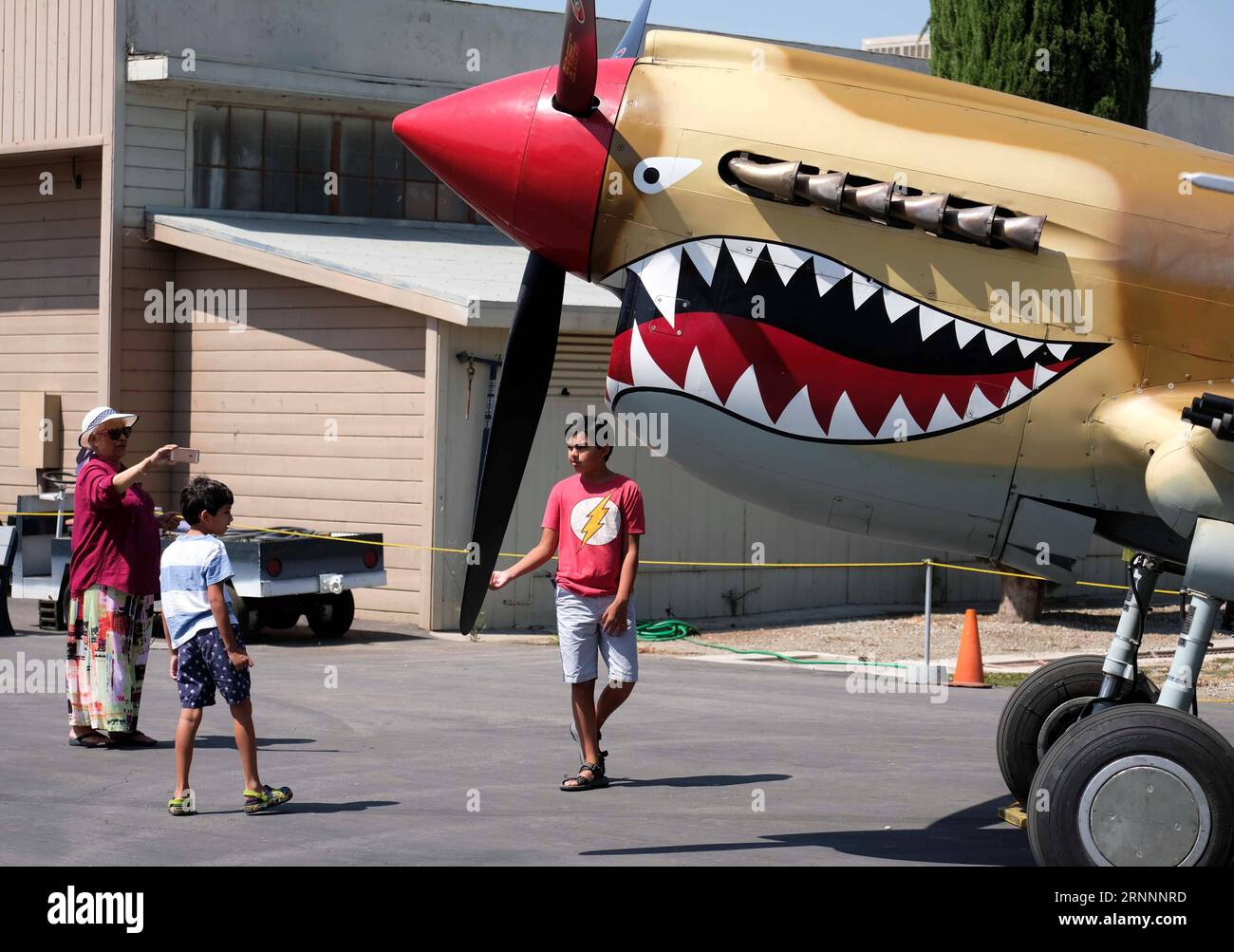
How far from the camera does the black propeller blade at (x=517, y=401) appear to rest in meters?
7.41

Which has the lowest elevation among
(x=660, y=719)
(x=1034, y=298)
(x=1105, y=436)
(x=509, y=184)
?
(x=660, y=719)

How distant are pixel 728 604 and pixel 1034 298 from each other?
11.6 metres

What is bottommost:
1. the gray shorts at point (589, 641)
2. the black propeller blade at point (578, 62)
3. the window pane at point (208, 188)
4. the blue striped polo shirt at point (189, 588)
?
the gray shorts at point (589, 641)

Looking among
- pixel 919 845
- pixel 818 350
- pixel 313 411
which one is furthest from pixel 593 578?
pixel 313 411

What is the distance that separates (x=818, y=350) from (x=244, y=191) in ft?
46.4

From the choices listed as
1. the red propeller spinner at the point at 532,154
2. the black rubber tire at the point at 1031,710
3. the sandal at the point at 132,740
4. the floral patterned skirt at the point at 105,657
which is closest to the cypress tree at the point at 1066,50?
the black rubber tire at the point at 1031,710

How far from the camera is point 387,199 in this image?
786 inches

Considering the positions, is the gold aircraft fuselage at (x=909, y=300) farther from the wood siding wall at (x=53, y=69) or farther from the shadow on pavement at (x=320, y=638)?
the wood siding wall at (x=53, y=69)

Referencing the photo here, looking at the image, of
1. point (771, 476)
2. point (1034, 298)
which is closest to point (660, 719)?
point (771, 476)

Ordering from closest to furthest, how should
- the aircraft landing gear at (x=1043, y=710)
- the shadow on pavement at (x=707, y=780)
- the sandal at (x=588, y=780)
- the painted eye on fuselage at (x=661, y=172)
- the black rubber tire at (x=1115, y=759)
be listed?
the black rubber tire at (x=1115, y=759)
the painted eye on fuselage at (x=661, y=172)
the aircraft landing gear at (x=1043, y=710)
the sandal at (x=588, y=780)
the shadow on pavement at (x=707, y=780)

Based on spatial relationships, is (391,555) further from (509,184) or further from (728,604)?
(509,184)

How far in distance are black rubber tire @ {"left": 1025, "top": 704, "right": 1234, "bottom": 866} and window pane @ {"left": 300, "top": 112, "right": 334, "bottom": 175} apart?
50.4 ft

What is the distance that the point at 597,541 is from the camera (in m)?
8.54

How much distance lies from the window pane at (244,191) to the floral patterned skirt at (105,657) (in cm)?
1062
